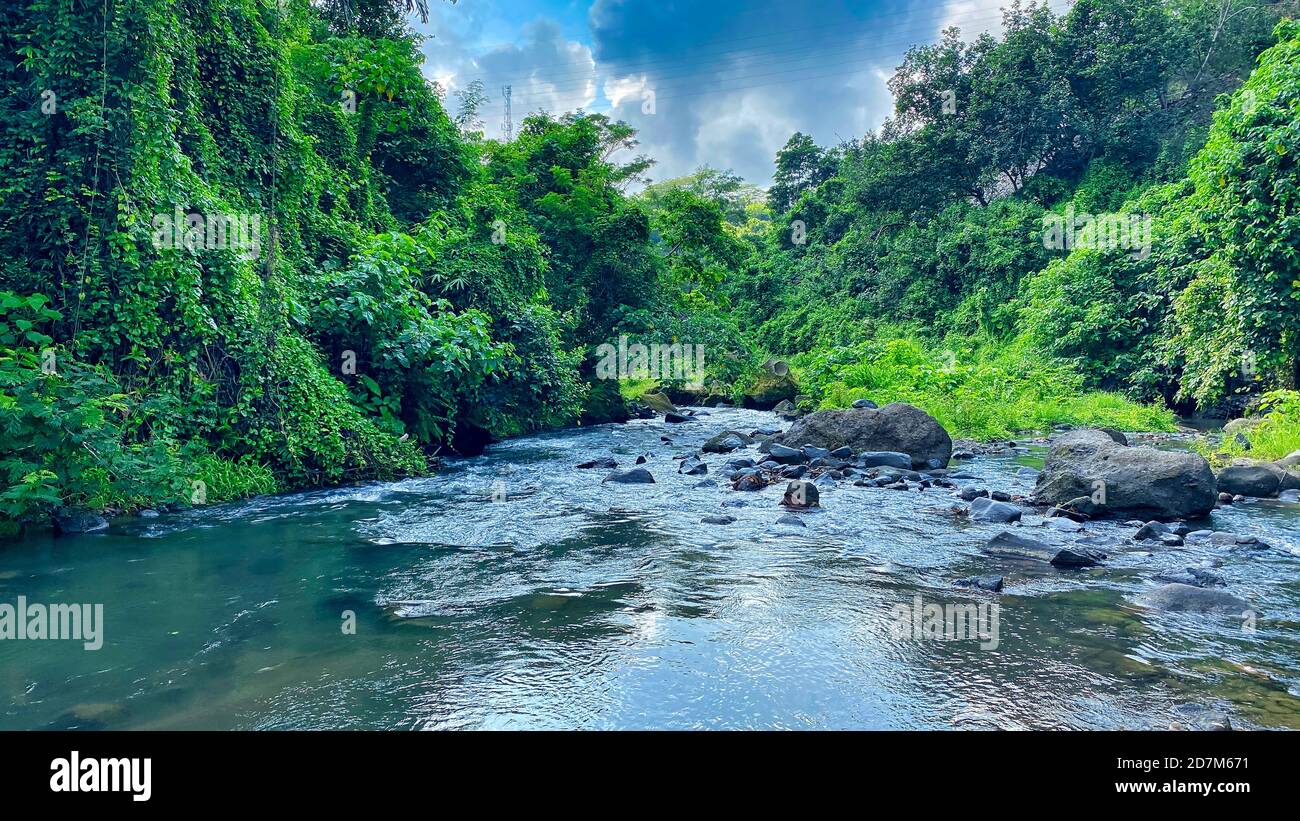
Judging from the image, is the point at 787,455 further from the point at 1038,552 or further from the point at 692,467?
the point at 1038,552

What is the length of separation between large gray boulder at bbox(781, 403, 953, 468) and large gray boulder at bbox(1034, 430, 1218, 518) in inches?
130

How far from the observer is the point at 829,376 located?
2202cm

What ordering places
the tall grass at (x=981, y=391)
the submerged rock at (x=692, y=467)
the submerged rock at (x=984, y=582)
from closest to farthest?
the submerged rock at (x=984, y=582) → the submerged rock at (x=692, y=467) → the tall grass at (x=981, y=391)

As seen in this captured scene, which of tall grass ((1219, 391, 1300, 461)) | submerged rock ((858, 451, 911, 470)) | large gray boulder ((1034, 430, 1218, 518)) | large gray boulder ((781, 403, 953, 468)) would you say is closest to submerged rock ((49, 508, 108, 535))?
submerged rock ((858, 451, 911, 470))

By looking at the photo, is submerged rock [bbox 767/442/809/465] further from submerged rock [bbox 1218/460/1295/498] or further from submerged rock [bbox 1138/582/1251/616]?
submerged rock [bbox 1138/582/1251/616]

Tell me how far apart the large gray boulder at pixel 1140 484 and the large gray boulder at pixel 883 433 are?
10.8ft

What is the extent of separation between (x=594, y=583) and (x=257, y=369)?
Answer: 19.7 feet

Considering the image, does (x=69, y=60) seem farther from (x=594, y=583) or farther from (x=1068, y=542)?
(x=1068, y=542)

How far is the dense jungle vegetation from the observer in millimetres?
7871

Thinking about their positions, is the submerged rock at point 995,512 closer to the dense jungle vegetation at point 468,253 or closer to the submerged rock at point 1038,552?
the submerged rock at point 1038,552

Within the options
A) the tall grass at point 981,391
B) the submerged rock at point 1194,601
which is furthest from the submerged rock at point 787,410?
the submerged rock at point 1194,601

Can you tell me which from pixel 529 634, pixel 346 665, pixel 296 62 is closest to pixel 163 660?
pixel 346 665

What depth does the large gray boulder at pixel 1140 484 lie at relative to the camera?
7.94 meters

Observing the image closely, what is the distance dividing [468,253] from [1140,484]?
11.8m
